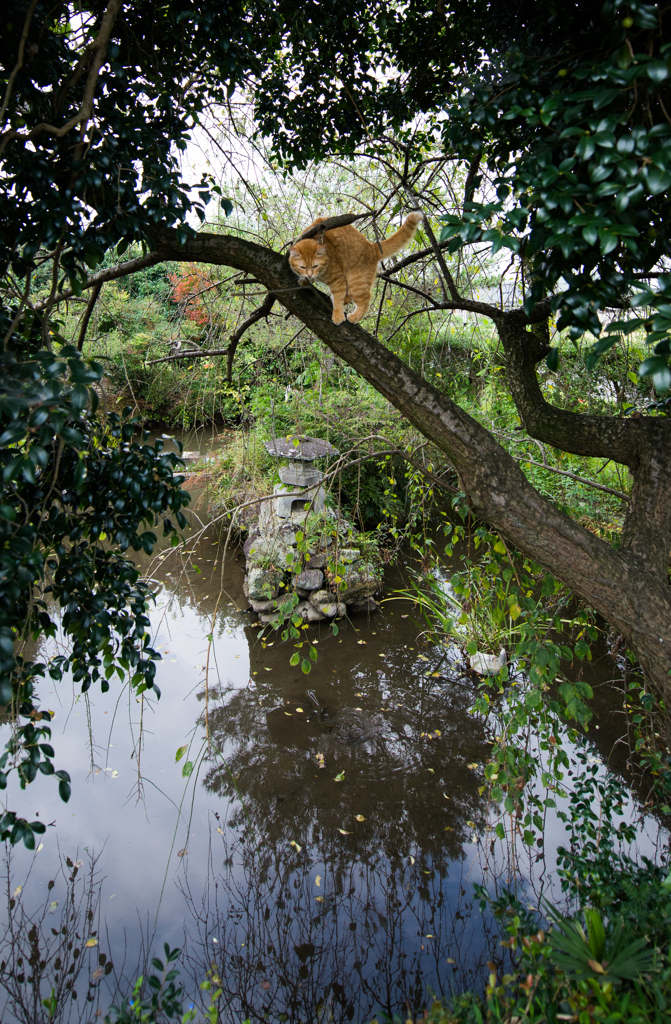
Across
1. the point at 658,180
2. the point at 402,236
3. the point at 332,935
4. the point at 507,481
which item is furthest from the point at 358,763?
the point at 658,180

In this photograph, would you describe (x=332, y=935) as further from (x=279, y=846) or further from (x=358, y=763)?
(x=358, y=763)

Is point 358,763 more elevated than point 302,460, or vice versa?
point 302,460

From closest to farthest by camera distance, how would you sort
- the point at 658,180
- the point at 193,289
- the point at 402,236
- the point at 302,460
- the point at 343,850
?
the point at 658,180 < the point at 402,236 < the point at 343,850 < the point at 193,289 < the point at 302,460

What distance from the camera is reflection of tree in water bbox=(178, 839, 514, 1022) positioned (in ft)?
6.88

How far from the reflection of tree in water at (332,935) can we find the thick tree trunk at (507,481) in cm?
151

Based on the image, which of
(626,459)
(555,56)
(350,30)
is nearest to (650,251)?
(555,56)

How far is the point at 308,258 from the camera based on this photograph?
7.81 ft

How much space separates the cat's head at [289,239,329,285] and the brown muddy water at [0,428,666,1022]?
1.31 meters

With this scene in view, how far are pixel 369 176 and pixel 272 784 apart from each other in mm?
3665

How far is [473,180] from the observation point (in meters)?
1.70

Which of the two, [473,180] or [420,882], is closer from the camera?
[473,180]

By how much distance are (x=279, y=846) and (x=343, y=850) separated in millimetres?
315

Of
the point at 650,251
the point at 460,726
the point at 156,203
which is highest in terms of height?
the point at 156,203

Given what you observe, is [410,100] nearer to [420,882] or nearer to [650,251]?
[650,251]
